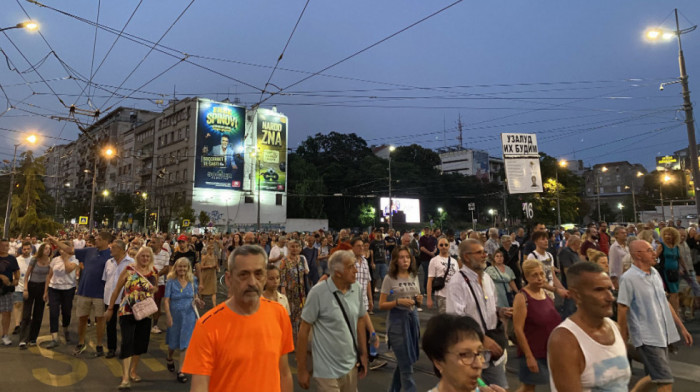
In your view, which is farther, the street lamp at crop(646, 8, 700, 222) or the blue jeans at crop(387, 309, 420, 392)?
the street lamp at crop(646, 8, 700, 222)

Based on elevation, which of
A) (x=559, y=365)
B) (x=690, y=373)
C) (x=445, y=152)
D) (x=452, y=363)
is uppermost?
(x=445, y=152)

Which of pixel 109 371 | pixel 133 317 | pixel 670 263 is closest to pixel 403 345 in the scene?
pixel 133 317

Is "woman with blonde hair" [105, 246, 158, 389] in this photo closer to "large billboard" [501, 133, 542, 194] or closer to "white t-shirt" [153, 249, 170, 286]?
"white t-shirt" [153, 249, 170, 286]

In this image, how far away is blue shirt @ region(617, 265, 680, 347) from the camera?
3.95 metres

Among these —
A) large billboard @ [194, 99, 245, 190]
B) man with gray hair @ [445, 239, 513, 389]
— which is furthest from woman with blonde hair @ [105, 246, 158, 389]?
large billboard @ [194, 99, 245, 190]

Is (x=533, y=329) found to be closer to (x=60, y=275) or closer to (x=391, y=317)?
(x=391, y=317)

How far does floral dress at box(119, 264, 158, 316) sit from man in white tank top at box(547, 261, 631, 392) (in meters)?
5.43

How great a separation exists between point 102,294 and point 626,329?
800cm

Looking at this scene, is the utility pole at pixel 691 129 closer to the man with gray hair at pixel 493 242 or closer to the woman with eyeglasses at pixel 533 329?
the man with gray hair at pixel 493 242

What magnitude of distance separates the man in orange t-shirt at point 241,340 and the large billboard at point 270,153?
6171cm

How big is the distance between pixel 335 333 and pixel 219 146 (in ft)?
197

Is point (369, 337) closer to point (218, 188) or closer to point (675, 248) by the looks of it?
point (675, 248)

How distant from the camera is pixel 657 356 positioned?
12.8 feet

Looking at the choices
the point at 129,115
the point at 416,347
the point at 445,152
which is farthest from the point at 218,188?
the point at 445,152
